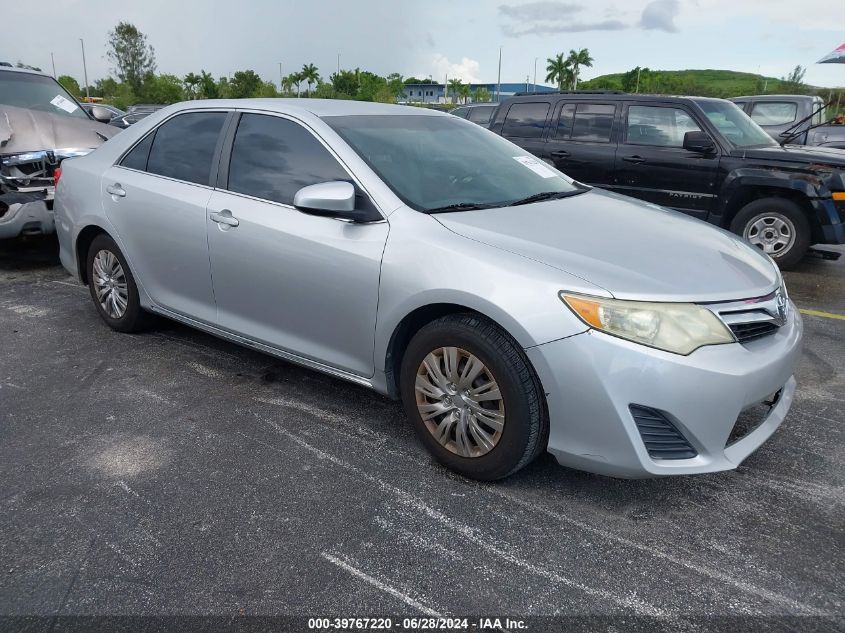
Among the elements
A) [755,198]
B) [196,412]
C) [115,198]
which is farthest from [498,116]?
[196,412]

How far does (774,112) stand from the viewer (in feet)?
39.1

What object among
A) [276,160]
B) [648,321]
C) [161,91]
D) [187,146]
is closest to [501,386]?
[648,321]

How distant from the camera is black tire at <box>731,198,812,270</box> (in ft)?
A: 21.9

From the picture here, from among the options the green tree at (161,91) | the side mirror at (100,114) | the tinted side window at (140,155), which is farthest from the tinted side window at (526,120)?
the green tree at (161,91)

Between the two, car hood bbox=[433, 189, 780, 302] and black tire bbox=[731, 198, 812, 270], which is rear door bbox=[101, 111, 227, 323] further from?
black tire bbox=[731, 198, 812, 270]

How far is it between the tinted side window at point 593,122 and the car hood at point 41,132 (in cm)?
520

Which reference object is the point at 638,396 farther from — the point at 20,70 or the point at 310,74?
the point at 310,74

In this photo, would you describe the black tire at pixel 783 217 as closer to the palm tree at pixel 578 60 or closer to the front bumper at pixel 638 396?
the front bumper at pixel 638 396

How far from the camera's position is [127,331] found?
472 centimetres

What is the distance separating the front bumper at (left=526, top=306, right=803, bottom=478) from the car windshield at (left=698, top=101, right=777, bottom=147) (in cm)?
517

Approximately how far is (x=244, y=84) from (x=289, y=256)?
3474 inches

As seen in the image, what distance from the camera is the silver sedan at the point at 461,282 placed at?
8.21 feet

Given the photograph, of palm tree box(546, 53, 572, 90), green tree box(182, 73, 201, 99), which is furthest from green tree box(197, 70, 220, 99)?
palm tree box(546, 53, 572, 90)

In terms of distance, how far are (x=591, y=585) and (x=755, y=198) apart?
5.80m
